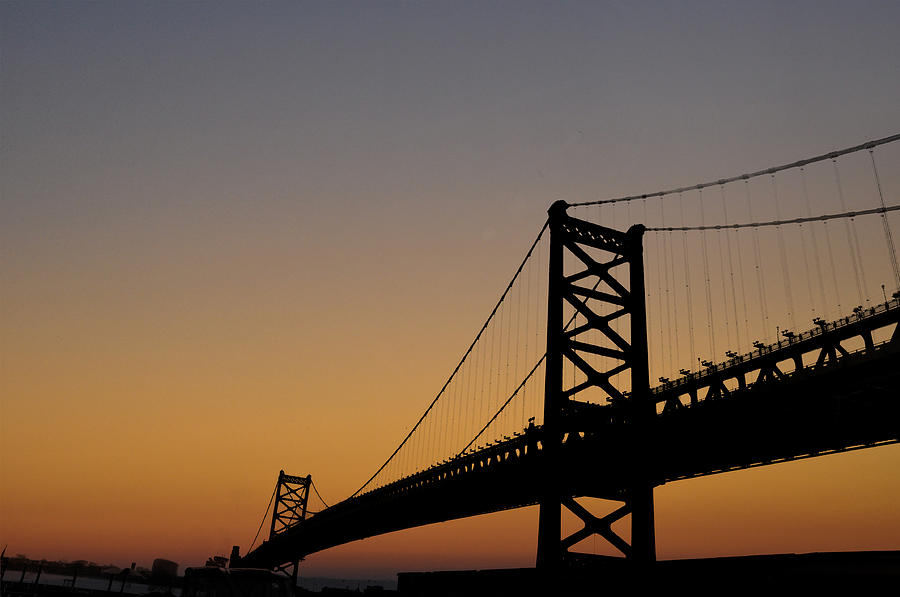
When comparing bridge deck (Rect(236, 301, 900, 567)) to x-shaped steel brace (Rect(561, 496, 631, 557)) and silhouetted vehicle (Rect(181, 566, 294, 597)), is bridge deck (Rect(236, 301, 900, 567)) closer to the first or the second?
x-shaped steel brace (Rect(561, 496, 631, 557))

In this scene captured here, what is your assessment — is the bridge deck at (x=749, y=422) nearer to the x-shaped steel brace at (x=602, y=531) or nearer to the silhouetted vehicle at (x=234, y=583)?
the x-shaped steel brace at (x=602, y=531)

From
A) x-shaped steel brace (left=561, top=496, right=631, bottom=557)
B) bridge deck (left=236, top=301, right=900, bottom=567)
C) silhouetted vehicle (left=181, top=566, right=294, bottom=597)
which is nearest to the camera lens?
silhouetted vehicle (left=181, top=566, right=294, bottom=597)

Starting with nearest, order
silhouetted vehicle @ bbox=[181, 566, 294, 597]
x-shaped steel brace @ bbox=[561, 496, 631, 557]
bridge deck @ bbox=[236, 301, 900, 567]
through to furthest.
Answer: silhouetted vehicle @ bbox=[181, 566, 294, 597] → bridge deck @ bbox=[236, 301, 900, 567] → x-shaped steel brace @ bbox=[561, 496, 631, 557]

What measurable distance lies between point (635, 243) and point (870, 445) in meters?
14.4

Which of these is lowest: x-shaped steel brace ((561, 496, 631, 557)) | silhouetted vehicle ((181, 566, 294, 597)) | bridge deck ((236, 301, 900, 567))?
silhouetted vehicle ((181, 566, 294, 597))

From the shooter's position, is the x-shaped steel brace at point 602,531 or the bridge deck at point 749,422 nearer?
the bridge deck at point 749,422

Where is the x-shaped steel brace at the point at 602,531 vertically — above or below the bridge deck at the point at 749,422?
below

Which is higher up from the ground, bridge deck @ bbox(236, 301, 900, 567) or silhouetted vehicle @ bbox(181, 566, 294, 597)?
bridge deck @ bbox(236, 301, 900, 567)

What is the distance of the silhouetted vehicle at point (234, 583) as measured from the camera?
75.2 ft

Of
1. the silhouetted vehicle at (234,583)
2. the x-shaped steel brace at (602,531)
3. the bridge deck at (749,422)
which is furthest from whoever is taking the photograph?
the x-shaped steel brace at (602,531)

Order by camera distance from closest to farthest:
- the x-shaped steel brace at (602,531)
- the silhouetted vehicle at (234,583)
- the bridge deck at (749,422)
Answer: the silhouetted vehicle at (234,583) < the bridge deck at (749,422) < the x-shaped steel brace at (602,531)

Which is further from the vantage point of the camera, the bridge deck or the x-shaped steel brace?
the x-shaped steel brace

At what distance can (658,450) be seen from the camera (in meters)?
34.8

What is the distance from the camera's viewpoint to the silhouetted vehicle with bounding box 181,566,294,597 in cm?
2291
